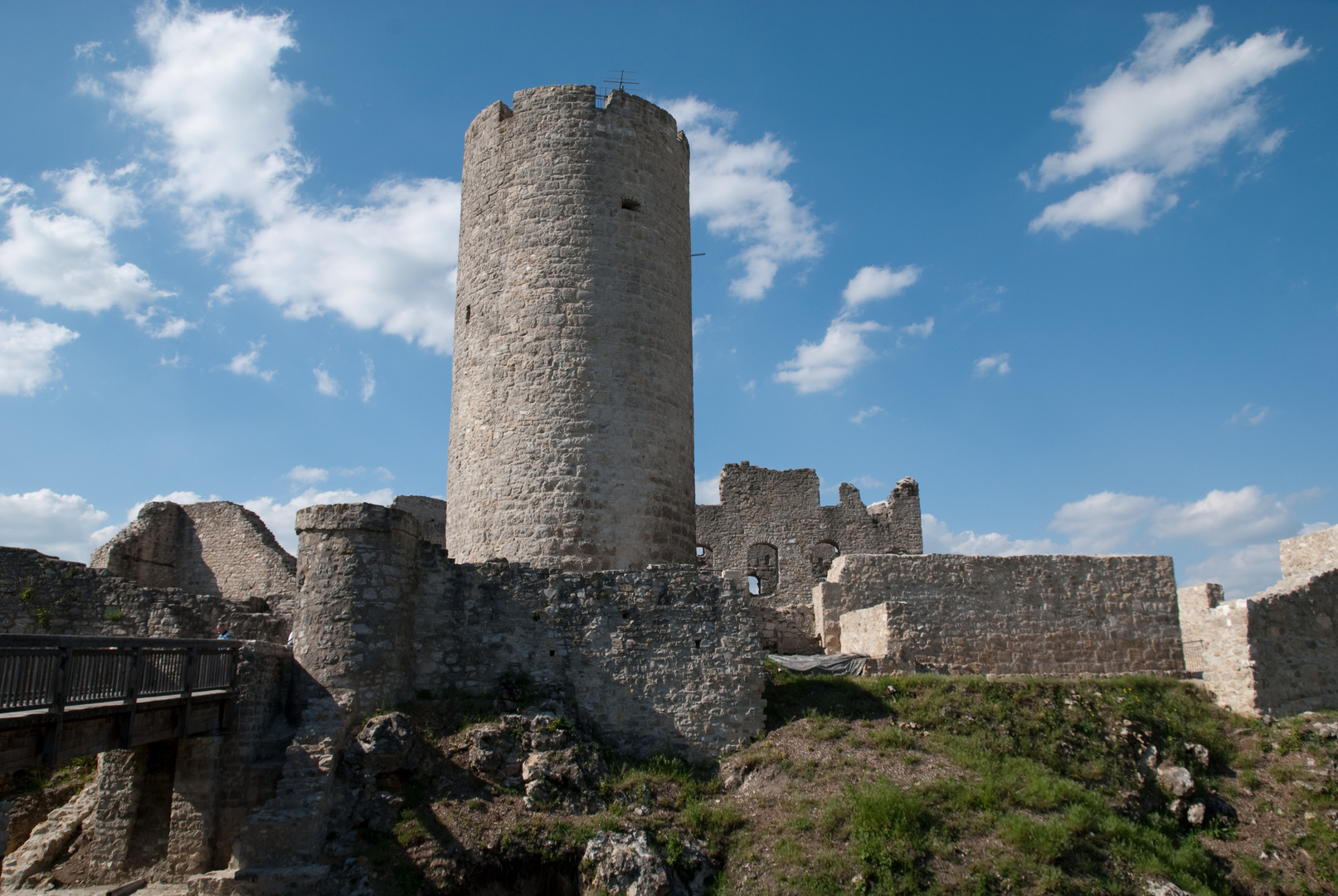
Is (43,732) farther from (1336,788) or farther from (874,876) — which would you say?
(1336,788)

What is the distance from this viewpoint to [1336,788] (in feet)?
38.0

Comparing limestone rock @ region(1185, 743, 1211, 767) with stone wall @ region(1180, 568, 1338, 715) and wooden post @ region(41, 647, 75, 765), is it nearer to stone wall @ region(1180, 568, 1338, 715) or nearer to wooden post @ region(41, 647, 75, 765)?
stone wall @ region(1180, 568, 1338, 715)

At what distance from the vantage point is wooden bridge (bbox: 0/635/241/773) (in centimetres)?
842

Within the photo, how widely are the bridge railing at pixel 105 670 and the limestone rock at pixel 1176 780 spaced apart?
40.4 ft

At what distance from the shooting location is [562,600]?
13102mm

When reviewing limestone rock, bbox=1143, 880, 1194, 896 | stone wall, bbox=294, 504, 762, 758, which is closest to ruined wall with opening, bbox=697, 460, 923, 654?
stone wall, bbox=294, 504, 762, 758

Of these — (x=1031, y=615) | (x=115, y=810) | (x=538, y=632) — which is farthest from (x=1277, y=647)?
(x=115, y=810)

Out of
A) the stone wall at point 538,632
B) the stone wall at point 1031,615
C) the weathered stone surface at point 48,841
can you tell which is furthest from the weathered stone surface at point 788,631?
the weathered stone surface at point 48,841

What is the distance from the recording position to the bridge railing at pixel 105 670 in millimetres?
8516

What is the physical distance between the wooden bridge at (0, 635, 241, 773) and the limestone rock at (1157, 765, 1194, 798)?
40.2 ft

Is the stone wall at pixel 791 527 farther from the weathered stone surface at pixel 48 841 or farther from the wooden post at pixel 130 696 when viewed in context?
the wooden post at pixel 130 696

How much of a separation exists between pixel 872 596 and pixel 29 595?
14719 millimetres

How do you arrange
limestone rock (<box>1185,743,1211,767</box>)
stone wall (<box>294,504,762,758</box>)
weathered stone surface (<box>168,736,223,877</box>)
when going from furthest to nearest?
1. limestone rock (<box>1185,743,1211,767</box>)
2. stone wall (<box>294,504,762,758</box>)
3. weathered stone surface (<box>168,736,223,877</box>)

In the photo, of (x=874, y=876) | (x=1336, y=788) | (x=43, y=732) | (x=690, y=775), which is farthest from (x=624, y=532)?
(x=1336, y=788)
